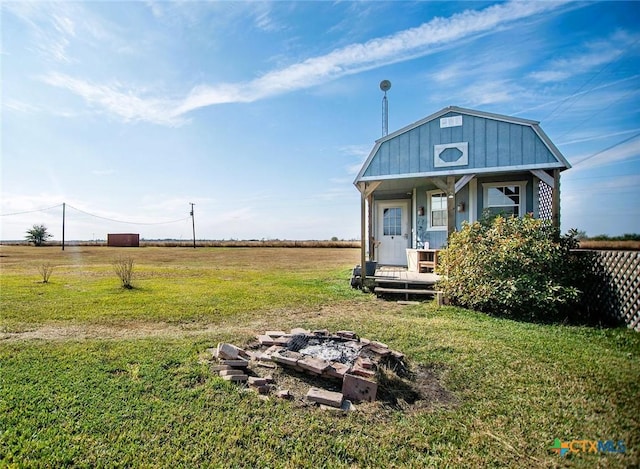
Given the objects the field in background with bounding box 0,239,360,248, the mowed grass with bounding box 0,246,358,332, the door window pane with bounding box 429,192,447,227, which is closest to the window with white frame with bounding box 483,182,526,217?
the door window pane with bounding box 429,192,447,227

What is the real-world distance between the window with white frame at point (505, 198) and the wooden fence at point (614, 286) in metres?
2.74

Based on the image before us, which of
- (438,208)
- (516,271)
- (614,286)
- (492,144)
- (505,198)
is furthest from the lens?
(438,208)

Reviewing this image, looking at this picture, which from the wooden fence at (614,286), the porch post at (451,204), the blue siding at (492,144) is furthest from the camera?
the porch post at (451,204)

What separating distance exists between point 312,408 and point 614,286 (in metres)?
5.79

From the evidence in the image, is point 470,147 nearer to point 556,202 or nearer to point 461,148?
point 461,148

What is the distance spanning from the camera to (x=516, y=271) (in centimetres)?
580

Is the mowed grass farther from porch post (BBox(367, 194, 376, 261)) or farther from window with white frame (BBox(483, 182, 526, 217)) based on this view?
window with white frame (BBox(483, 182, 526, 217))

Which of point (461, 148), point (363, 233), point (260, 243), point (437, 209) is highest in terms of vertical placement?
point (461, 148)

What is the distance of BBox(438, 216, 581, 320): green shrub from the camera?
18.0 ft

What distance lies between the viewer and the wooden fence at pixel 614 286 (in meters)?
4.71

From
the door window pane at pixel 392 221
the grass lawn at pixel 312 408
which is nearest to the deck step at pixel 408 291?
the grass lawn at pixel 312 408

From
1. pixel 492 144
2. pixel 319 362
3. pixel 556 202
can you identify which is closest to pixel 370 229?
pixel 492 144

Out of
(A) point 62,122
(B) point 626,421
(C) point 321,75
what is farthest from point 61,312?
(B) point 626,421

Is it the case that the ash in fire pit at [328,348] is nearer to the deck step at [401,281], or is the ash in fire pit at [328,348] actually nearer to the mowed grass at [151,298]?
the mowed grass at [151,298]
